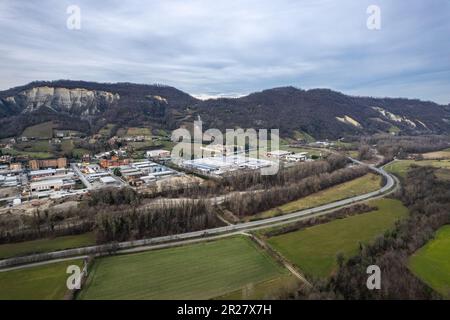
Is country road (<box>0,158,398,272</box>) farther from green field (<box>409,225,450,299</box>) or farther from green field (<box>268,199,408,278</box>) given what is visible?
green field (<box>409,225,450,299</box>)

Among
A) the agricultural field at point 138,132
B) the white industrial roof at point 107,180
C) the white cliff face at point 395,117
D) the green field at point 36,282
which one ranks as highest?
the white cliff face at point 395,117

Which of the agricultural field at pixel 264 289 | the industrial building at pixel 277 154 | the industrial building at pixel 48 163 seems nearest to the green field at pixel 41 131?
the industrial building at pixel 48 163

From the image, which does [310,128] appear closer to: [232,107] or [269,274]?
[232,107]

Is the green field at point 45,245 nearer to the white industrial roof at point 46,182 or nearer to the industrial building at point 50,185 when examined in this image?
the industrial building at point 50,185

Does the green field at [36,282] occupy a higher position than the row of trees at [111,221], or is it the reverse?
the row of trees at [111,221]

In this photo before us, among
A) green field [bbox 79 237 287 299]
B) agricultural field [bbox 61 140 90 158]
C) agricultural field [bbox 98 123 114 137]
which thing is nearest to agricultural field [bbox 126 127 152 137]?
agricultural field [bbox 98 123 114 137]
